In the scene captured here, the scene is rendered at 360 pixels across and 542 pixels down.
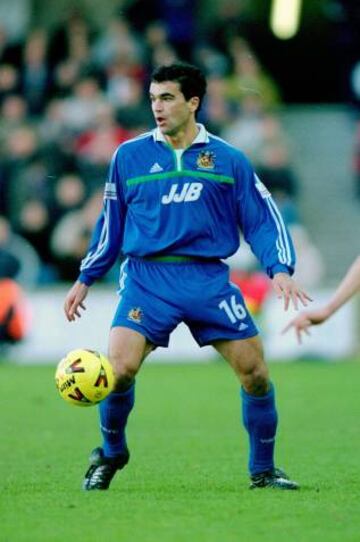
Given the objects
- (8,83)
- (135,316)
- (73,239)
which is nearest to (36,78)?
(8,83)

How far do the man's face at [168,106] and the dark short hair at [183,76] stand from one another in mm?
24

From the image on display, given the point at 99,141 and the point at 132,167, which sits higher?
the point at 132,167

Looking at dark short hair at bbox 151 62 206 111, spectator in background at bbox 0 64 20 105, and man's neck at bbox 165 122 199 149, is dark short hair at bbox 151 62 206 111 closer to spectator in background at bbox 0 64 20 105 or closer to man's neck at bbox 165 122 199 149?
man's neck at bbox 165 122 199 149

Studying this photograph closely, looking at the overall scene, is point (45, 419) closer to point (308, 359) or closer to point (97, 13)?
point (308, 359)

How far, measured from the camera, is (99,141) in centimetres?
2250

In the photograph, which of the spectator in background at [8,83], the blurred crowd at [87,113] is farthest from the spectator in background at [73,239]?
the spectator in background at [8,83]

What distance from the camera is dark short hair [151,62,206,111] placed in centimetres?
935

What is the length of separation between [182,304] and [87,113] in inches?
549

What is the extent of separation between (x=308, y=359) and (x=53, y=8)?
801 cm

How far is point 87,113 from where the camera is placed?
22906 millimetres

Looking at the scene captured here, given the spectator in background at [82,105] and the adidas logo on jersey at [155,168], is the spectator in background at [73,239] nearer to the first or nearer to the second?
the spectator in background at [82,105]

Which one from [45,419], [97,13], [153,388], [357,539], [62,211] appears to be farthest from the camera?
[97,13]

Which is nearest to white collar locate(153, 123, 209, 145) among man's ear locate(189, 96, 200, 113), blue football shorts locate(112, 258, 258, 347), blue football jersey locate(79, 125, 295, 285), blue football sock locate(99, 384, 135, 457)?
blue football jersey locate(79, 125, 295, 285)

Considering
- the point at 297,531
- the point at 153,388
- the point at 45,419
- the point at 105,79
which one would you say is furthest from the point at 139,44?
the point at 297,531
